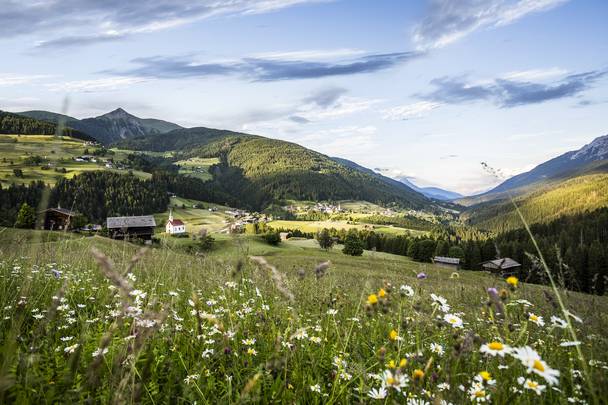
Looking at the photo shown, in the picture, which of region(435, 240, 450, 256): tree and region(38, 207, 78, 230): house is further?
region(435, 240, 450, 256): tree

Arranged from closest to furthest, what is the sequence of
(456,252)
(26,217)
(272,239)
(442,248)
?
(26,217), (272,239), (456,252), (442,248)

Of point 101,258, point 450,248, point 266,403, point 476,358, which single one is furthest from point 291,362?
point 450,248

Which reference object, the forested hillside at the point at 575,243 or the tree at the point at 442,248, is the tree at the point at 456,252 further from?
the forested hillside at the point at 575,243

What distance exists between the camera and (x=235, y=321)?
195 inches

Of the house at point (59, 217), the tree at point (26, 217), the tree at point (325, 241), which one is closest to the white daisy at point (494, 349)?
the house at point (59, 217)

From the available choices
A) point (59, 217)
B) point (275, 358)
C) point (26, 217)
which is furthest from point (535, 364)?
point (59, 217)

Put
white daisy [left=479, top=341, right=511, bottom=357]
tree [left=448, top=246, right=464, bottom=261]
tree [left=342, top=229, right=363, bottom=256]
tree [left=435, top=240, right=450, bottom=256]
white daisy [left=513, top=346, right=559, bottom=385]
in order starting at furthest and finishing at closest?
tree [left=435, top=240, right=450, bottom=256] → tree [left=448, top=246, right=464, bottom=261] → tree [left=342, top=229, right=363, bottom=256] → white daisy [left=479, top=341, right=511, bottom=357] → white daisy [left=513, top=346, right=559, bottom=385]

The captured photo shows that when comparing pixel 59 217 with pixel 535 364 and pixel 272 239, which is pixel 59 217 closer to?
pixel 272 239

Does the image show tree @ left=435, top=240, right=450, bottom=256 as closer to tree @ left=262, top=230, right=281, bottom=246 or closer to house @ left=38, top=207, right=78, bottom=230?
tree @ left=262, top=230, right=281, bottom=246

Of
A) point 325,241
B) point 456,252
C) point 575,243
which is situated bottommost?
point 325,241

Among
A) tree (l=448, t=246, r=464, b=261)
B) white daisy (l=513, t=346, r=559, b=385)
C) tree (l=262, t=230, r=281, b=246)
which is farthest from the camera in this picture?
tree (l=448, t=246, r=464, b=261)

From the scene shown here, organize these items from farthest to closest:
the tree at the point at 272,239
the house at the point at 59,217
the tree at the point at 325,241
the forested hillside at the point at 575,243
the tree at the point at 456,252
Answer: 1. the tree at the point at 456,252
2. the tree at the point at 325,241
3. the tree at the point at 272,239
4. the forested hillside at the point at 575,243
5. the house at the point at 59,217

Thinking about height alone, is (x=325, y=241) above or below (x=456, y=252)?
below

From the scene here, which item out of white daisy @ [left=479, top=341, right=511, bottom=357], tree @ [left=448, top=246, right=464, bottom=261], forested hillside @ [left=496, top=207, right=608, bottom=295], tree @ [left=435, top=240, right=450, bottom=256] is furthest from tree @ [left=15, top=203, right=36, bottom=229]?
tree @ [left=448, top=246, right=464, bottom=261]
